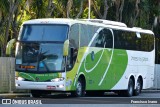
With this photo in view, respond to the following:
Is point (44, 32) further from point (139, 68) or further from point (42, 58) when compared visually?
point (139, 68)

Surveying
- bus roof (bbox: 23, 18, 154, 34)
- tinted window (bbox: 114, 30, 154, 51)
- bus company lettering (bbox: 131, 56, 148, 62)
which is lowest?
bus company lettering (bbox: 131, 56, 148, 62)

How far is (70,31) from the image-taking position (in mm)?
26438

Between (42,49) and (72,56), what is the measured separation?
1453mm

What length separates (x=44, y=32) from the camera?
26.6 meters

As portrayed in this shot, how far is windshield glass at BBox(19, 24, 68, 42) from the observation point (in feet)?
86.2

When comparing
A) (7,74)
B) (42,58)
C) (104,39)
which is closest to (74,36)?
(42,58)

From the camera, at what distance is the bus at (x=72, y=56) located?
85.7 ft

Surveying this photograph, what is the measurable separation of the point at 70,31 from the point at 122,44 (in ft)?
18.6

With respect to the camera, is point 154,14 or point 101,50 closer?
point 101,50

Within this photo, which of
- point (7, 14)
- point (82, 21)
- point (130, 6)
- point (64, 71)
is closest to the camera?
point (64, 71)

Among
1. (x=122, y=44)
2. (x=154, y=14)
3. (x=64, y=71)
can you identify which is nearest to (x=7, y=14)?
(x=122, y=44)

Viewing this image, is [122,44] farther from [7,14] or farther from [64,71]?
[7,14]

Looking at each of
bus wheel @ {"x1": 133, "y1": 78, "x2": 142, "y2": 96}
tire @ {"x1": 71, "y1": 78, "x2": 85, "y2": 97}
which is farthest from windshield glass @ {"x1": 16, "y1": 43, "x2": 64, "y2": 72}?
bus wheel @ {"x1": 133, "y1": 78, "x2": 142, "y2": 96}

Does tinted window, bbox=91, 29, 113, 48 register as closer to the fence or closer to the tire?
the tire
